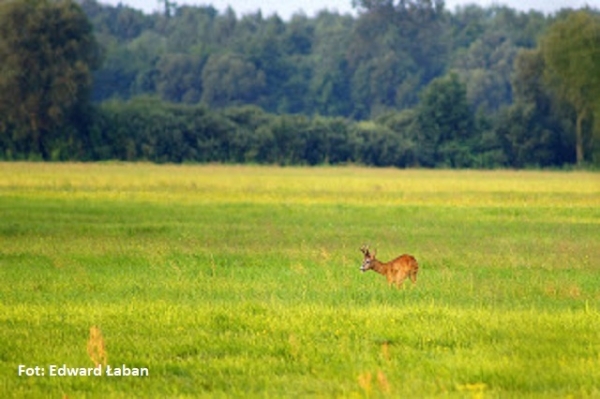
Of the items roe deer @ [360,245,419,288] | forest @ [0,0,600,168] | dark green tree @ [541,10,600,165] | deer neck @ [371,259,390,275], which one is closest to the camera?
roe deer @ [360,245,419,288]

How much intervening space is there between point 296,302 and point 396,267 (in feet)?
5.56

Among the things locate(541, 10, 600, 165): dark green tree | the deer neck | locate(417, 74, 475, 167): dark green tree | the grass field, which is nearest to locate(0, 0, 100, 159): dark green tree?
locate(417, 74, 475, 167): dark green tree

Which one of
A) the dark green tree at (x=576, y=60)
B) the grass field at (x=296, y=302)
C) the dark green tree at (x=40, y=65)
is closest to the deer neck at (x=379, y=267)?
the grass field at (x=296, y=302)

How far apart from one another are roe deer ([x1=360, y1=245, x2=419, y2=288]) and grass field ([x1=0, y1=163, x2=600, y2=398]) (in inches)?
8.1

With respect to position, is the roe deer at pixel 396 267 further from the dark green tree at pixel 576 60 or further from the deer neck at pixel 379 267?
the dark green tree at pixel 576 60

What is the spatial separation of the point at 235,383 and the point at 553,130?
66.0m

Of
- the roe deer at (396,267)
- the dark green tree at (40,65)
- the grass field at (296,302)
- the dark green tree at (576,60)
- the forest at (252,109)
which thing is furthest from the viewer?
the dark green tree at (576,60)

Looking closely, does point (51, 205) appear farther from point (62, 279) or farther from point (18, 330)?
A: point (18, 330)

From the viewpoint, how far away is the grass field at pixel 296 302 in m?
10.4

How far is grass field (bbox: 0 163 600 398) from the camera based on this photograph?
1035cm

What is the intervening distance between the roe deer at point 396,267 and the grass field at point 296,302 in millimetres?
207

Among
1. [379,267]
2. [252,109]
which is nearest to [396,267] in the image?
[379,267]

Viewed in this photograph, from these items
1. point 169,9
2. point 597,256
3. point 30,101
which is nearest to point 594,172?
point 30,101

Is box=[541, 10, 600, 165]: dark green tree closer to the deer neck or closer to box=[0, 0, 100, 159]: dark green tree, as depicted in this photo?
box=[0, 0, 100, 159]: dark green tree
